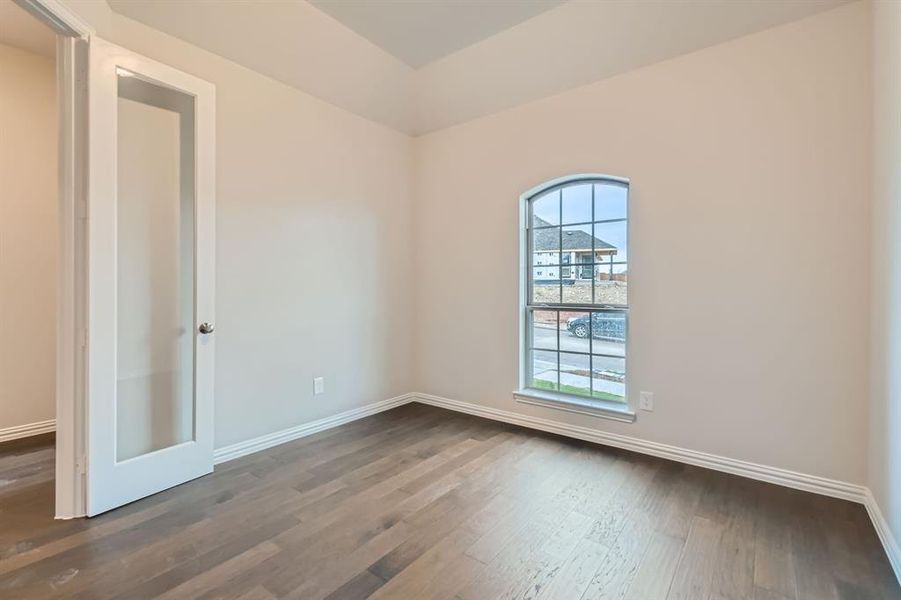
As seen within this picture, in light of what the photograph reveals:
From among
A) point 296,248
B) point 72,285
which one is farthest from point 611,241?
point 72,285

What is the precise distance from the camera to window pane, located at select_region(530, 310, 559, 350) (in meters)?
3.43

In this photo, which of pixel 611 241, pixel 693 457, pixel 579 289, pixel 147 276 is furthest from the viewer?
pixel 579 289

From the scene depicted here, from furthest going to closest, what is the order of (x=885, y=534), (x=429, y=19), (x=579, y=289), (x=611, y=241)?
1. (x=579, y=289)
2. (x=611, y=241)
3. (x=429, y=19)
4. (x=885, y=534)

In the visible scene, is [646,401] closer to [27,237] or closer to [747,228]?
[747,228]

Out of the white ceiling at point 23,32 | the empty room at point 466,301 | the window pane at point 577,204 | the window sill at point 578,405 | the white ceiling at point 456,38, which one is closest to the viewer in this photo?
the empty room at point 466,301

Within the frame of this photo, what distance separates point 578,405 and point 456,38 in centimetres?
293

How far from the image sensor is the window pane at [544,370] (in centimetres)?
345

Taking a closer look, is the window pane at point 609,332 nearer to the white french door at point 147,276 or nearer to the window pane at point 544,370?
the window pane at point 544,370

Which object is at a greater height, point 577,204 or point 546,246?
point 577,204

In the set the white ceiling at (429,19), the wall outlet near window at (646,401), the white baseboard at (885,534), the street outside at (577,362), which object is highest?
the white ceiling at (429,19)

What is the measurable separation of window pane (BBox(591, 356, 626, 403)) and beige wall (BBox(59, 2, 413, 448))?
1.86 metres

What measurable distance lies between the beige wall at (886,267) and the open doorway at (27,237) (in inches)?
195

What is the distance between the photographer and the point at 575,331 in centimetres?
330

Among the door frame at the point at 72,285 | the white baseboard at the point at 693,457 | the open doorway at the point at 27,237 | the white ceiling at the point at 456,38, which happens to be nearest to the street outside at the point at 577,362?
the white baseboard at the point at 693,457
